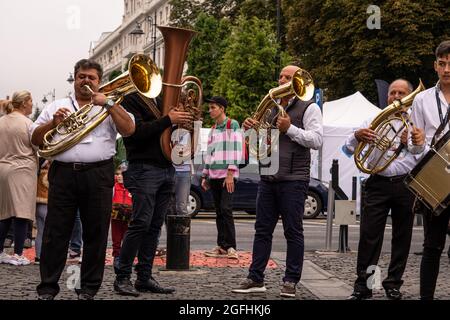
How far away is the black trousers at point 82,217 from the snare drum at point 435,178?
7.56 ft

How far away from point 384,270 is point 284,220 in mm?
2575

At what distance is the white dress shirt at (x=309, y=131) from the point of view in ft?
23.8

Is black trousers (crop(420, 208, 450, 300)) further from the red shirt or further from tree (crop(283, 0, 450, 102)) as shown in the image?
tree (crop(283, 0, 450, 102))

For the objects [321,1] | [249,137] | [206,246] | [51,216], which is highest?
[321,1]

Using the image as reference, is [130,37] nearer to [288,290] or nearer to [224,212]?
[224,212]

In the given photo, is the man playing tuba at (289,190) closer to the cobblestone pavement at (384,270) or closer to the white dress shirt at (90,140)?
the cobblestone pavement at (384,270)

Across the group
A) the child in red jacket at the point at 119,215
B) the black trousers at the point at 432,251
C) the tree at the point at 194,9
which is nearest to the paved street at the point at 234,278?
the child in red jacket at the point at 119,215

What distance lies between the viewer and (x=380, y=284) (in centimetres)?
828

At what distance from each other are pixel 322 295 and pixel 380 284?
2.96 ft

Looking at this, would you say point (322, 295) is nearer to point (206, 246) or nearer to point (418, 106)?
point (418, 106)

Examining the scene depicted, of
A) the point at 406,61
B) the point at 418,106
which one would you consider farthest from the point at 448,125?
the point at 406,61

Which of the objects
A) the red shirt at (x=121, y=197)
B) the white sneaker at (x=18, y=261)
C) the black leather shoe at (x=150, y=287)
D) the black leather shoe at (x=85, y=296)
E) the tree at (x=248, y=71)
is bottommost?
the white sneaker at (x=18, y=261)

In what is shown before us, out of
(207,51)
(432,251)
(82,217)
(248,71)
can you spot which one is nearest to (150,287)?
(82,217)

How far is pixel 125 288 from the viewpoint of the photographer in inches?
285
